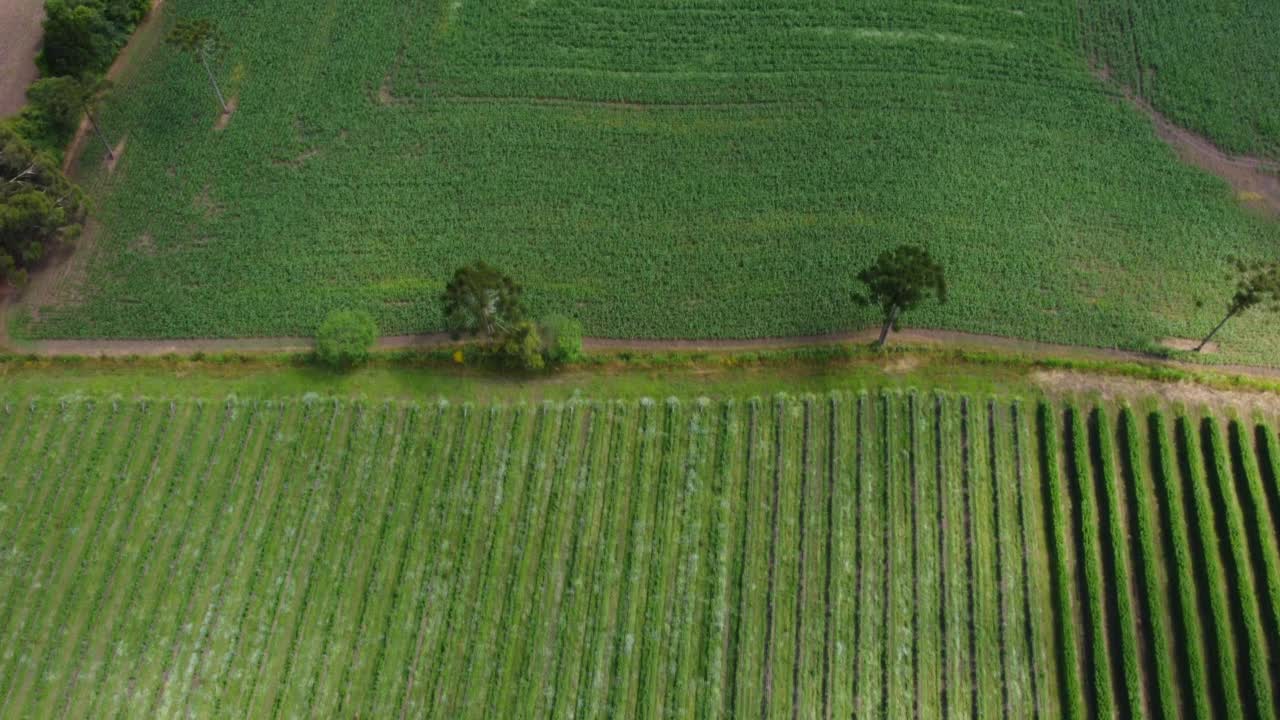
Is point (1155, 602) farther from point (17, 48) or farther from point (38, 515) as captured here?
point (17, 48)

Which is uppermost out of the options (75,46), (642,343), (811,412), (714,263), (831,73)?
(831,73)

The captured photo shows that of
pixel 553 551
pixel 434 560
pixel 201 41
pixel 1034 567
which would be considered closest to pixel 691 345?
pixel 553 551

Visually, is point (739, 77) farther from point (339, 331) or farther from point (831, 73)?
point (339, 331)

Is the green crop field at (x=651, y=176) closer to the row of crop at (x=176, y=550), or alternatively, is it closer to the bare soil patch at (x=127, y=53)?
the bare soil patch at (x=127, y=53)

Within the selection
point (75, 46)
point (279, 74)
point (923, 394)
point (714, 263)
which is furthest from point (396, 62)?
point (923, 394)

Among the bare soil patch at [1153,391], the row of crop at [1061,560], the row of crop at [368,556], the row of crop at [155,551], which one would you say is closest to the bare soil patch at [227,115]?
the row of crop at [155,551]

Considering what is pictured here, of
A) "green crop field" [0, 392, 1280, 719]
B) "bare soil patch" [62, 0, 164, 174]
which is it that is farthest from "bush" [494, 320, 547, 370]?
"bare soil patch" [62, 0, 164, 174]
